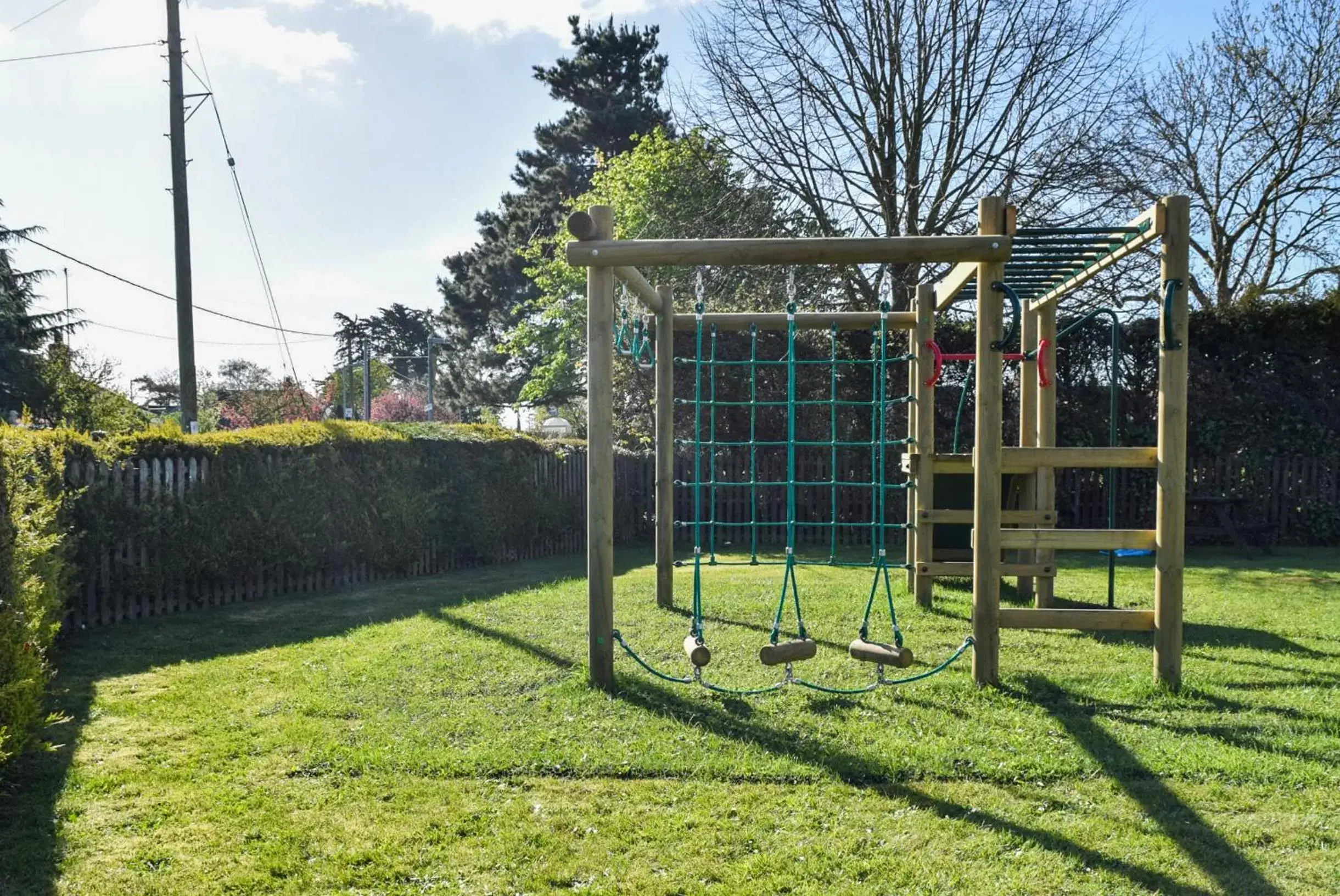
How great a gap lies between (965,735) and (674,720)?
1.38m

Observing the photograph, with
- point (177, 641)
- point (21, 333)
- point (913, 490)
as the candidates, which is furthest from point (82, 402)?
point (913, 490)

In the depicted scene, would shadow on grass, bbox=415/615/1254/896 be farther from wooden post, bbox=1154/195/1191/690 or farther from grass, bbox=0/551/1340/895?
wooden post, bbox=1154/195/1191/690

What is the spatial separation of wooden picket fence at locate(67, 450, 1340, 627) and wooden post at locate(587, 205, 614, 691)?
4829 mm

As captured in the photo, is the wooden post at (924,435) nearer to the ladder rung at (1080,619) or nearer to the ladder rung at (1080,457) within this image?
the ladder rung at (1080,457)

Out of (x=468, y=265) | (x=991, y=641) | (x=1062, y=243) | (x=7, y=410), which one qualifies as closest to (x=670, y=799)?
(x=991, y=641)

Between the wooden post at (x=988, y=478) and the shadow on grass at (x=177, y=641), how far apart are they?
2.45 m

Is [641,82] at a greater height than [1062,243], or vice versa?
[641,82]

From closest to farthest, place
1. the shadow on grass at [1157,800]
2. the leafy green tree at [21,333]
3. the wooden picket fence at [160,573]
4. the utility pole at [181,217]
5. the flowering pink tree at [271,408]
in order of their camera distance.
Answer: the shadow on grass at [1157,800] → the wooden picket fence at [160,573] → the utility pole at [181,217] → the leafy green tree at [21,333] → the flowering pink tree at [271,408]

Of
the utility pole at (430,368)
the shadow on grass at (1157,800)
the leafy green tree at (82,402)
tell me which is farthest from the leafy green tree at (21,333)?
the shadow on grass at (1157,800)

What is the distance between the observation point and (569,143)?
3444 centimetres

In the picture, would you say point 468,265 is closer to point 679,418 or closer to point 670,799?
point 679,418

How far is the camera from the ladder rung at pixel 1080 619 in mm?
5207

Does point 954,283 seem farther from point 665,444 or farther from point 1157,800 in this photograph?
point 1157,800

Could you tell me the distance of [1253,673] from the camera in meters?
5.59
